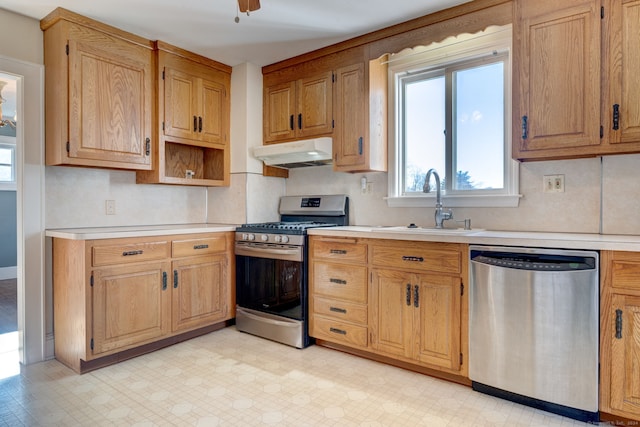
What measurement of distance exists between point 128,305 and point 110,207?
0.91 metres

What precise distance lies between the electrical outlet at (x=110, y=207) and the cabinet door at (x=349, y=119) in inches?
71.8

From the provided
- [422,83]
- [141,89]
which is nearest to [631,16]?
[422,83]

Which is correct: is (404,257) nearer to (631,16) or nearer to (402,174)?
(402,174)

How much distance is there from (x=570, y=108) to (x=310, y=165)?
6.88ft

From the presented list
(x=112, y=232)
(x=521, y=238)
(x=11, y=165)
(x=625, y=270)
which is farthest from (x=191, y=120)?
(x=11, y=165)

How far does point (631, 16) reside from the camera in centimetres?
194

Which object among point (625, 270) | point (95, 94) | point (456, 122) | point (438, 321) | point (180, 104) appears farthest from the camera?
point (180, 104)

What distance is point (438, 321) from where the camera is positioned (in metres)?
2.27

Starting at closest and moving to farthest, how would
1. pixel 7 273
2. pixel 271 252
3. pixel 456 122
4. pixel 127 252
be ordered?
pixel 127 252 < pixel 456 122 < pixel 271 252 < pixel 7 273

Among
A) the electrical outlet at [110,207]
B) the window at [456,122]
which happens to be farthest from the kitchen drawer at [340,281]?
the electrical outlet at [110,207]

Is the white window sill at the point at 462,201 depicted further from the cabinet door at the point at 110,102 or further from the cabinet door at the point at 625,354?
the cabinet door at the point at 110,102

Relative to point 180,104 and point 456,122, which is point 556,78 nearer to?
point 456,122

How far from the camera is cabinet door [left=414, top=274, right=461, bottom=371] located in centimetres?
221

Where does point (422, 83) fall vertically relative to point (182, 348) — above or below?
above
